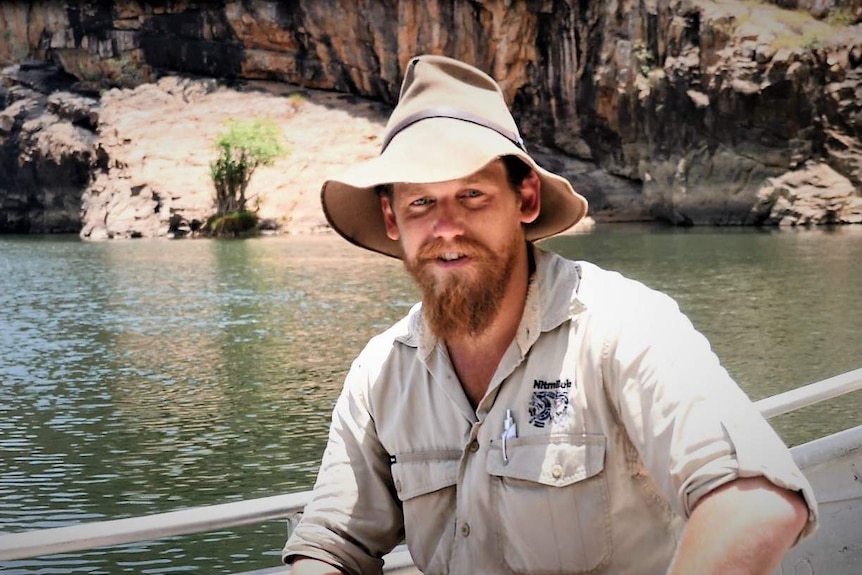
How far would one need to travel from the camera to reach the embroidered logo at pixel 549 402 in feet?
7.90

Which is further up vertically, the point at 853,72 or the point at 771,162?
the point at 853,72

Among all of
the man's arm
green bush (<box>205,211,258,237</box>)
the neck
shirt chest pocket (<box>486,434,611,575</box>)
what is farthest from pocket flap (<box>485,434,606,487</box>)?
green bush (<box>205,211,258,237</box>)

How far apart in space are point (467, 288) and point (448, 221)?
159 mm

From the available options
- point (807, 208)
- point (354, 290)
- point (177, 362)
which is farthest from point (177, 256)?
point (807, 208)

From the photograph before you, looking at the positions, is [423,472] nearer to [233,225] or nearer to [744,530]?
[744,530]

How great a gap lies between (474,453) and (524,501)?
0.16 m

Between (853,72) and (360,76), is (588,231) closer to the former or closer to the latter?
(853,72)

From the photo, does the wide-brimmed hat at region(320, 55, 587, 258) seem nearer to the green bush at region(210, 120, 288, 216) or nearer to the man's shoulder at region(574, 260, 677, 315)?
the man's shoulder at region(574, 260, 677, 315)

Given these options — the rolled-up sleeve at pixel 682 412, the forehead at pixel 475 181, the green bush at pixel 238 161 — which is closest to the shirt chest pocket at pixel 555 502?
the rolled-up sleeve at pixel 682 412

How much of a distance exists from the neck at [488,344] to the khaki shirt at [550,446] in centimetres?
5

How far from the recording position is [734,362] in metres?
16.7

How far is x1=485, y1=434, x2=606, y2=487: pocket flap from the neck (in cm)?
25

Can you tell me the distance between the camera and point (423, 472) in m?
2.59

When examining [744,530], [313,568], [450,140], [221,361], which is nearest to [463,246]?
[450,140]
